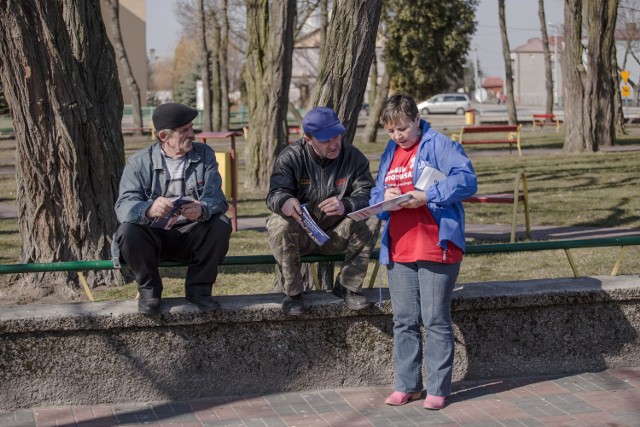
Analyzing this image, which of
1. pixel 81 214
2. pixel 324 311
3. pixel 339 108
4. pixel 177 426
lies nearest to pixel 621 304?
pixel 324 311

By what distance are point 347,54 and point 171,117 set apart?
1818 millimetres

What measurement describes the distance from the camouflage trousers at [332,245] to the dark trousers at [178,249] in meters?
0.28

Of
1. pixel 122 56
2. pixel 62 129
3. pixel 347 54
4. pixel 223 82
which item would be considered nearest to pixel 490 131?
pixel 62 129

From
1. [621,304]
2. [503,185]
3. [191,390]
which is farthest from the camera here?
[503,185]

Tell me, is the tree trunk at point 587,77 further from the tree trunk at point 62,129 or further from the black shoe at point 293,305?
the black shoe at point 293,305

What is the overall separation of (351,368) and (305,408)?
0.44 m

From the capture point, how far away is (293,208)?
17.7 feet

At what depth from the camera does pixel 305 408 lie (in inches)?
220

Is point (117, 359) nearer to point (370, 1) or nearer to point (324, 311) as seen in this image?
point (324, 311)

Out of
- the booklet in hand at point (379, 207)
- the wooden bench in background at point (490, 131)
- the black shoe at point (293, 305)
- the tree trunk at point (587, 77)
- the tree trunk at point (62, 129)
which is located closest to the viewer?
the booklet in hand at point (379, 207)

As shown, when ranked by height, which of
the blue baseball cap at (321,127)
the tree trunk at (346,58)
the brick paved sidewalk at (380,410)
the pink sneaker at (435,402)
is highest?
the tree trunk at (346,58)

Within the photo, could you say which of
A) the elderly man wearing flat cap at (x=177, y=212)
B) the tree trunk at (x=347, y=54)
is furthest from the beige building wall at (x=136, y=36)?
the elderly man wearing flat cap at (x=177, y=212)

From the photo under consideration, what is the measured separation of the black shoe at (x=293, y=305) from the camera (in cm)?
562

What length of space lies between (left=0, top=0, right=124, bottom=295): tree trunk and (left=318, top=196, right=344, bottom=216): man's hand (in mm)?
2989
